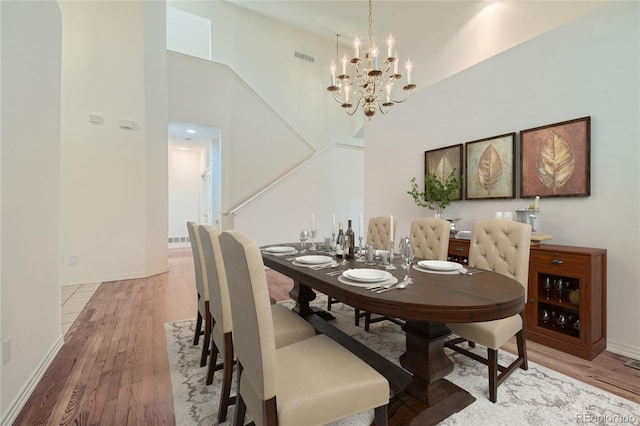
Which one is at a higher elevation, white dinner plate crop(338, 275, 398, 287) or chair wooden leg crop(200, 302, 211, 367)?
white dinner plate crop(338, 275, 398, 287)

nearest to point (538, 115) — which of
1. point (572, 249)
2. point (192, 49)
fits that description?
point (572, 249)

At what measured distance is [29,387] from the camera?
1.77 m

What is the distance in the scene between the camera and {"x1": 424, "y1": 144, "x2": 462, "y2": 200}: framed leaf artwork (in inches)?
143

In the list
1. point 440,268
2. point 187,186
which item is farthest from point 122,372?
point 187,186

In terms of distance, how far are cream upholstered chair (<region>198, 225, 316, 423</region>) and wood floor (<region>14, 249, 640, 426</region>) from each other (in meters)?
0.32

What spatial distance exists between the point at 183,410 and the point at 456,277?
1711 millimetres

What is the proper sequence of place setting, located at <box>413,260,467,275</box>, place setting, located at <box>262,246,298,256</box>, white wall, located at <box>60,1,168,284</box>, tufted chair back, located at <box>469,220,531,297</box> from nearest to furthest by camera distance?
place setting, located at <box>413,260,467,275</box> → tufted chair back, located at <box>469,220,531,297</box> → place setting, located at <box>262,246,298,256</box> → white wall, located at <box>60,1,168,284</box>

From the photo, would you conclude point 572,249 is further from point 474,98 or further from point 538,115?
point 474,98

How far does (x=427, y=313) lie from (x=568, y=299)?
1.97 metres

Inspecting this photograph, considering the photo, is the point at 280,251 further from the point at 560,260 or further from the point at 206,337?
the point at 560,260

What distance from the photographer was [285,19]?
7340 mm

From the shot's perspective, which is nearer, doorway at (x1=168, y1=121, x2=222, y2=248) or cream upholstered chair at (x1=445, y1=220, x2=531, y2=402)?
cream upholstered chair at (x1=445, y1=220, x2=531, y2=402)

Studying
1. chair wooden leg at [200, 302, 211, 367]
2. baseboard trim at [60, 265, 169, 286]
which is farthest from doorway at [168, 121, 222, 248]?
chair wooden leg at [200, 302, 211, 367]

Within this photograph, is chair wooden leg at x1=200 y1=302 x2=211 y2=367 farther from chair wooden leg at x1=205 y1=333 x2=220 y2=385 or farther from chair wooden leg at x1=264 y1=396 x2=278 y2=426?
chair wooden leg at x1=264 y1=396 x2=278 y2=426
